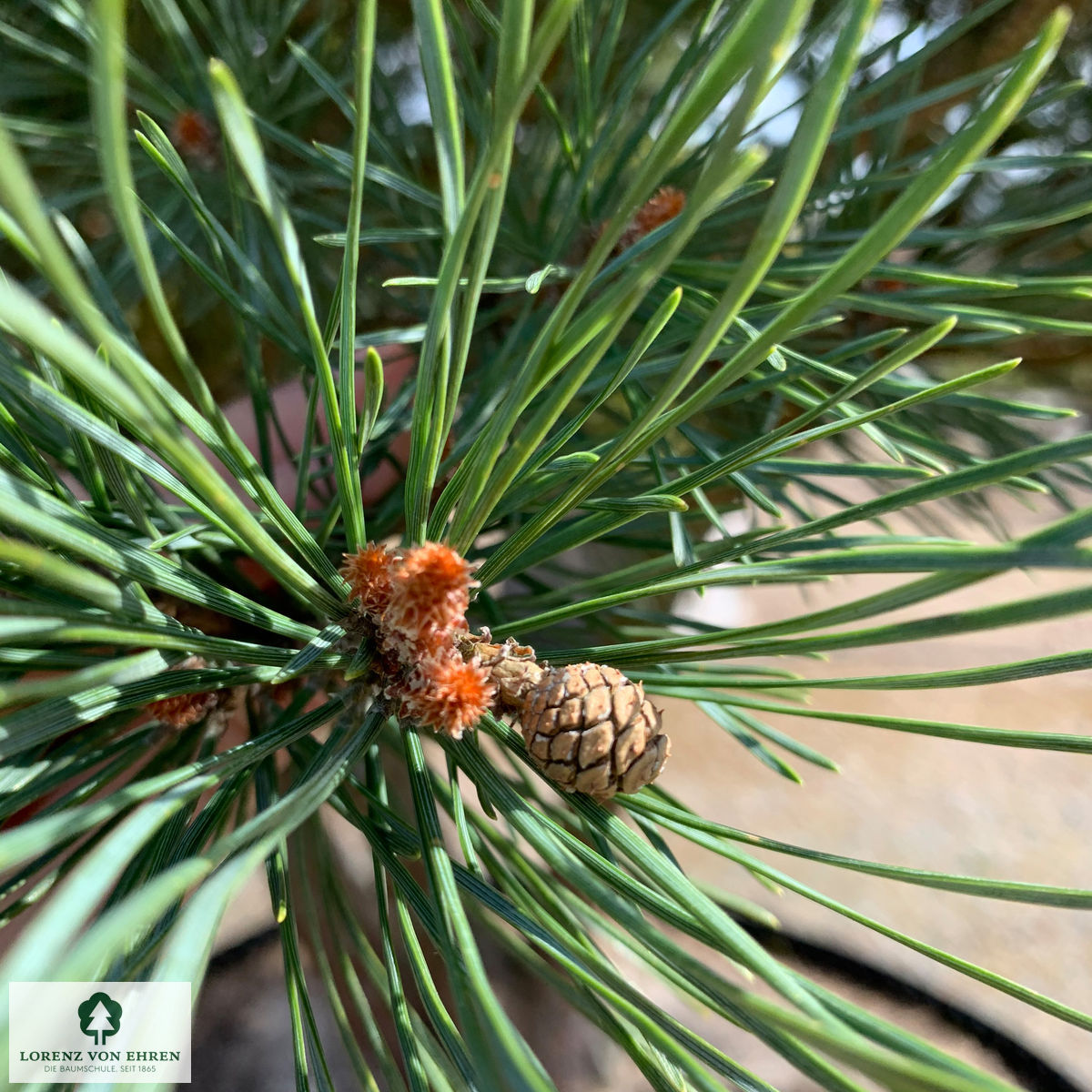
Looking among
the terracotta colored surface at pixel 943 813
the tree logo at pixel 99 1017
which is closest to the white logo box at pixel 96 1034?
the tree logo at pixel 99 1017

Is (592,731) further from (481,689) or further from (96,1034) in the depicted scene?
(96,1034)

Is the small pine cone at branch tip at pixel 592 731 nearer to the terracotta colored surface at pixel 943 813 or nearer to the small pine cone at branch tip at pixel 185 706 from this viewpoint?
the small pine cone at branch tip at pixel 185 706

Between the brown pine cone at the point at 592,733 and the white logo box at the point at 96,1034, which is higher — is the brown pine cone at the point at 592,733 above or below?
above

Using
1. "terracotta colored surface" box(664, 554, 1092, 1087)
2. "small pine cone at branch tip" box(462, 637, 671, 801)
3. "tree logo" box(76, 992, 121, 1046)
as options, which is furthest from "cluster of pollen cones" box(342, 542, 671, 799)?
"terracotta colored surface" box(664, 554, 1092, 1087)

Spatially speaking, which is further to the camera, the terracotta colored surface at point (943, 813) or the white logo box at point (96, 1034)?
the terracotta colored surface at point (943, 813)

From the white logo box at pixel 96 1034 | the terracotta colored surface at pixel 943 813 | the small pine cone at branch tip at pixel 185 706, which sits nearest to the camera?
the white logo box at pixel 96 1034

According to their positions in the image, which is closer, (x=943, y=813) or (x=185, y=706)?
(x=185, y=706)

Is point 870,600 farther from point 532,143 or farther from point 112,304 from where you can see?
point 532,143

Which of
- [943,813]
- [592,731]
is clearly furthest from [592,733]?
[943,813]

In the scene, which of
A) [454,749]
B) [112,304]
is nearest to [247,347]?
[112,304]
